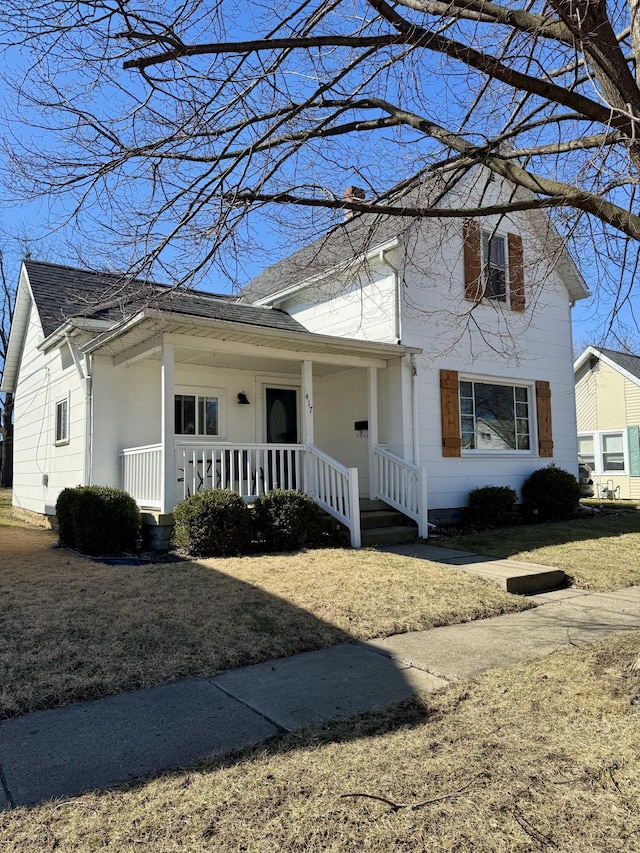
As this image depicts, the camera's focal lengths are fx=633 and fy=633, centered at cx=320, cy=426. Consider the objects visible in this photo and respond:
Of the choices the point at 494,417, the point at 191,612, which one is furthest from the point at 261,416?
the point at 191,612

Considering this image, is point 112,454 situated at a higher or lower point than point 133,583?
higher

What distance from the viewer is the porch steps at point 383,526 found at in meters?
9.22

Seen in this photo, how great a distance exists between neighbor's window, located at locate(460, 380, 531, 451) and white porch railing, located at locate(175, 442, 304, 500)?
3722 millimetres

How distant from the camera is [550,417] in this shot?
13.1 meters

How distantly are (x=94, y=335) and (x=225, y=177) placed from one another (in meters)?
5.52

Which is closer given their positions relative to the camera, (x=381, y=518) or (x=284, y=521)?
(x=284, y=521)

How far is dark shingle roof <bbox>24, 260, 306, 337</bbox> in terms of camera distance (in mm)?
5578

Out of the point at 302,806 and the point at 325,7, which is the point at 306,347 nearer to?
the point at 325,7

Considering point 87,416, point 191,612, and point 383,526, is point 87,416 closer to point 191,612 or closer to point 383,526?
point 383,526

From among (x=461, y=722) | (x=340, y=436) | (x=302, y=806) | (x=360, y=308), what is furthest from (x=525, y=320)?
(x=302, y=806)

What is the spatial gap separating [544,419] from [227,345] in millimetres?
7214

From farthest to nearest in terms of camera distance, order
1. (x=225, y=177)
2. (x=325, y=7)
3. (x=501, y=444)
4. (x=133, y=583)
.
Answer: (x=501, y=444), (x=133, y=583), (x=225, y=177), (x=325, y=7)

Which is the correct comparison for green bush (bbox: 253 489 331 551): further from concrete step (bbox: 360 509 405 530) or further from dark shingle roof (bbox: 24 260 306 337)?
dark shingle roof (bbox: 24 260 306 337)

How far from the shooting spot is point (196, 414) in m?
10.9
